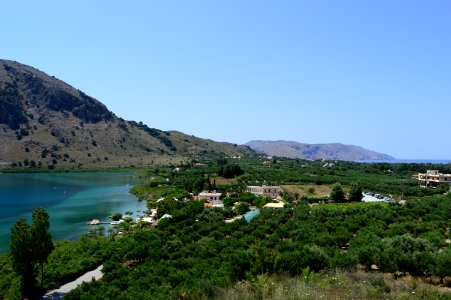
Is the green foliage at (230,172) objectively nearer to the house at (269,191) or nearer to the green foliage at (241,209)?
the house at (269,191)

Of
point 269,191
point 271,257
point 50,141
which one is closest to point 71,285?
point 271,257

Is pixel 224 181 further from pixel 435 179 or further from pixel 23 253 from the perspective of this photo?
pixel 23 253

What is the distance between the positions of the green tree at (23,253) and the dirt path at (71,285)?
54.6 inches

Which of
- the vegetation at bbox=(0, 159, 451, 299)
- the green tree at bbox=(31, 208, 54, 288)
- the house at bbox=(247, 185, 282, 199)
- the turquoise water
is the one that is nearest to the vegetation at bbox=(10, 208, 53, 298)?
the green tree at bbox=(31, 208, 54, 288)

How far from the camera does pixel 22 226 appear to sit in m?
25.3

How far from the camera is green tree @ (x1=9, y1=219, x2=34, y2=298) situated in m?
24.8

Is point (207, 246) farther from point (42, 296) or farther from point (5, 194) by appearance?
point (5, 194)

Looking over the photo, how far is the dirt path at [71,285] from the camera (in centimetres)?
2522

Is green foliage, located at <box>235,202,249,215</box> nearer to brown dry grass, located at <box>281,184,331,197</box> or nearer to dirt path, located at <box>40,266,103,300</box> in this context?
brown dry grass, located at <box>281,184,331,197</box>

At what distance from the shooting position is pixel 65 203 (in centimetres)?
7556

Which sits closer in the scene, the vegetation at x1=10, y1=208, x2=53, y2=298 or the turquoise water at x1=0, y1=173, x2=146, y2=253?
the vegetation at x1=10, y1=208, x2=53, y2=298

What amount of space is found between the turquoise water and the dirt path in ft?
54.4

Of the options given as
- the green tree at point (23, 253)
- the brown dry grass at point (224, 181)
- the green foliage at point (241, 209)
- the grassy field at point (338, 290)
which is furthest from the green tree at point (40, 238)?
the brown dry grass at point (224, 181)

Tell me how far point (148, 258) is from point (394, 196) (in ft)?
172
